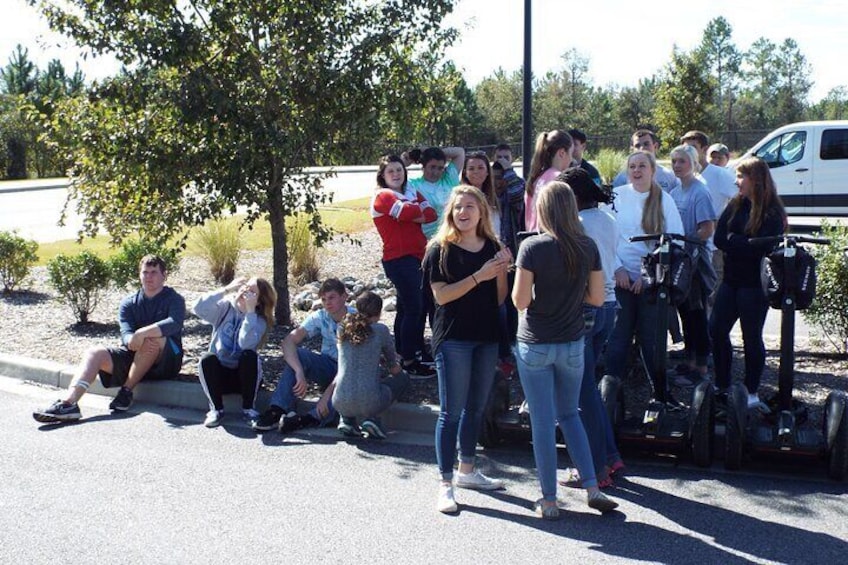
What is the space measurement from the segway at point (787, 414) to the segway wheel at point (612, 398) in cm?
65

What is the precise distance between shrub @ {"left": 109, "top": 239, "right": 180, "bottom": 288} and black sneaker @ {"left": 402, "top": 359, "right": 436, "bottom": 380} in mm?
3885

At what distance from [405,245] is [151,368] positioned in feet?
7.38

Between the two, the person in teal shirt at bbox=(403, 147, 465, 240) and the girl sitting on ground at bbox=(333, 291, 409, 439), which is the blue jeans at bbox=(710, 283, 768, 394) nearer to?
the girl sitting on ground at bbox=(333, 291, 409, 439)

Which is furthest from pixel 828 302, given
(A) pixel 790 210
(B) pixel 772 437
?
(A) pixel 790 210

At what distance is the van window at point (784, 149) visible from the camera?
18594mm

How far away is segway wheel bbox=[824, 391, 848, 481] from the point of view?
17.9 feet

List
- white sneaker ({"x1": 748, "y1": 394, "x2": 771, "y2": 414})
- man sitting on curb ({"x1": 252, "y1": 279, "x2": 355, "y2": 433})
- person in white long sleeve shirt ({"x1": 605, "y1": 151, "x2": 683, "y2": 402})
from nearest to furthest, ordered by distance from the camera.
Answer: person in white long sleeve shirt ({"x1": 605, "y1": 151, "x2": 683, "y2": 402})
white sneaker ({"x1": 748, "y1": 394, "x2": 771, "y2": 414})
man sitting on curb ({"x1": 252, "y1": 279, "x2": 355, "y2": 433})

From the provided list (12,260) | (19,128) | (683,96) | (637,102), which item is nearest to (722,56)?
(637,102)

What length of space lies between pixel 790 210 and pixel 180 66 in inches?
542

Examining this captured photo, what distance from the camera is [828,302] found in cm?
806

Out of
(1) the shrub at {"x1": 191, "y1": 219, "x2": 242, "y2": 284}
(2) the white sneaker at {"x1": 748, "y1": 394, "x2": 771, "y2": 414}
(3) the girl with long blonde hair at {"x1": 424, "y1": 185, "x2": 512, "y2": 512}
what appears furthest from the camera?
(1) the shrub at {"x1": 191, "y1": 219, "x2": 242, "y2": 284}

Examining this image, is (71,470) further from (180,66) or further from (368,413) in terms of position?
(180,66)

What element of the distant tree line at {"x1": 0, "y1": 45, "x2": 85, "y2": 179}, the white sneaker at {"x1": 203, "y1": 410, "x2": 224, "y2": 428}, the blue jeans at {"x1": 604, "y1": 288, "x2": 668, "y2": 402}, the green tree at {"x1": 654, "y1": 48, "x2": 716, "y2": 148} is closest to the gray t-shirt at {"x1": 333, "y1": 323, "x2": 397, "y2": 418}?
the white sneaker at {"x1": 203, "y1": 410, "x2": 224, "y2": 428}

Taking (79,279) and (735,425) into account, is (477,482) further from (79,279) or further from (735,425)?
(79,279)
